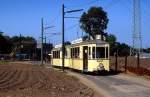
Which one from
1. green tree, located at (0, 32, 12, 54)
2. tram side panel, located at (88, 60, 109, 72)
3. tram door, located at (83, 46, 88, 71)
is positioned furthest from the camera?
green tree, located at (0, 32, 12, 54)

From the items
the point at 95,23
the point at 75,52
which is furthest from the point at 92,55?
the point at 95,23

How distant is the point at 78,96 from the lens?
20.7 meters

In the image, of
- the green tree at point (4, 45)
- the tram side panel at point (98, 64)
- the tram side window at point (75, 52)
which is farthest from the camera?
the green tree at point (4, 45)

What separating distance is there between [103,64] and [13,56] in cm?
9275

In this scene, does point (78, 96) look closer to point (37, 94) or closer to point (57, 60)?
point (37, 94)

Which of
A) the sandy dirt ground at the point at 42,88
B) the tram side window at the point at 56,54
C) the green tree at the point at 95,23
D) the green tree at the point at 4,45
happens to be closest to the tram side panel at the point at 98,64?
the sandy dirt ground at the point at 42,88

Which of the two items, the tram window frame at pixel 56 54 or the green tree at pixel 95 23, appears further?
the green tree at pixel 95 23

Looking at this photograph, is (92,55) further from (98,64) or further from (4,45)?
(4,45)

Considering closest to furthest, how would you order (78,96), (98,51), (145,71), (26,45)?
1. (78,96)
2. (145,71)
3. (98,51)
4. (26,45)

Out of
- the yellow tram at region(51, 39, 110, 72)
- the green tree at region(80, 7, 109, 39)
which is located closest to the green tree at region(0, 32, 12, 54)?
the green tree at region(80, 7, 109, 39)

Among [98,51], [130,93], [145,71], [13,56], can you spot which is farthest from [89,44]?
[13,56]

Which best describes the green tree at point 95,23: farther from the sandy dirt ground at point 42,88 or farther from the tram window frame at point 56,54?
the sandy dirt ground at point 42,88

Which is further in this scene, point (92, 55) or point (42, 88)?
point (92, 55)

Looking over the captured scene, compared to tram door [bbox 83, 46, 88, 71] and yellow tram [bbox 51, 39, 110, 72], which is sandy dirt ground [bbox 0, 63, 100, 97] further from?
tram door [bbox 83, 46, 88, 71]
